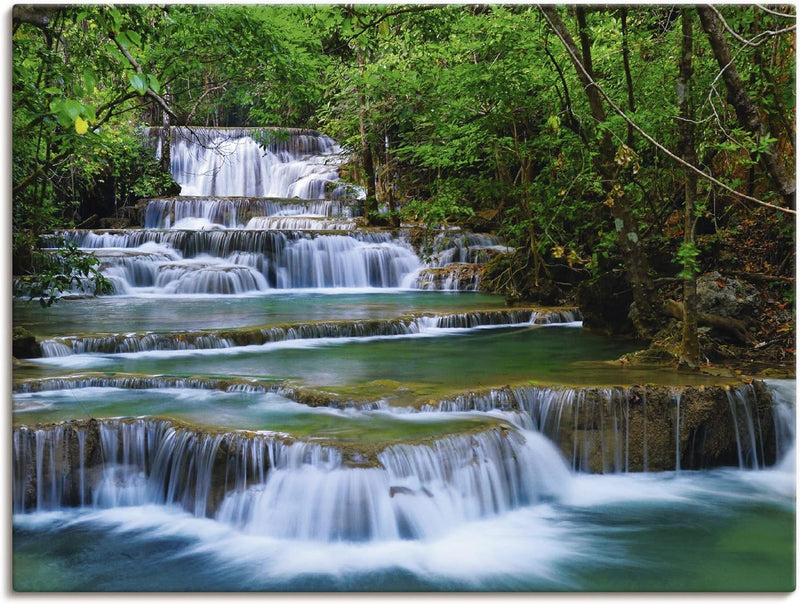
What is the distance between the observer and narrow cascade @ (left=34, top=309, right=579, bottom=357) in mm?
7465

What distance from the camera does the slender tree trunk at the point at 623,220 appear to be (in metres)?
6.54

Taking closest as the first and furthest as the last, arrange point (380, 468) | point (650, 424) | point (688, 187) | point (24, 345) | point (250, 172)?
point (380, 468) → point (650, 424) → point (688, 187) → point (24, 345) → point (250, 172)

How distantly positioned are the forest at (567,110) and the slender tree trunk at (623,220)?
0.06 ft

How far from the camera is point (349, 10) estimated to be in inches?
186

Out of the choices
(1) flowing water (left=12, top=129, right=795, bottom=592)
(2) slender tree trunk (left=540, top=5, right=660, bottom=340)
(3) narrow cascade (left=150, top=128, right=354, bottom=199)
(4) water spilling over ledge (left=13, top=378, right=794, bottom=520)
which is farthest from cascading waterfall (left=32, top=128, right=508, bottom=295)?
(4) water spilling over ledge (left=13, top=378, right=794, bottom=520)

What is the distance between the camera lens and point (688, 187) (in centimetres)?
604

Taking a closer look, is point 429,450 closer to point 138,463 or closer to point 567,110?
point 138,463

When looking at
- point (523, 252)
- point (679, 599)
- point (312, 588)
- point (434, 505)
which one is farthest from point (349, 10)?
point (523, 252)

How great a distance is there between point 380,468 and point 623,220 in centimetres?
390

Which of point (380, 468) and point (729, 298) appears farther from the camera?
point (729, 298)

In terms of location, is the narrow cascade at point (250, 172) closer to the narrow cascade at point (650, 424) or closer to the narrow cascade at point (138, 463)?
the narrow cascade at point (650, 424)

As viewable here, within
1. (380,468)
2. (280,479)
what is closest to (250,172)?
(280,479)

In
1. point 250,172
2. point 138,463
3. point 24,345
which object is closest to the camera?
point 138,463

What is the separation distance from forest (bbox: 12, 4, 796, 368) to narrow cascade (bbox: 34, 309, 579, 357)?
2.16 feet
